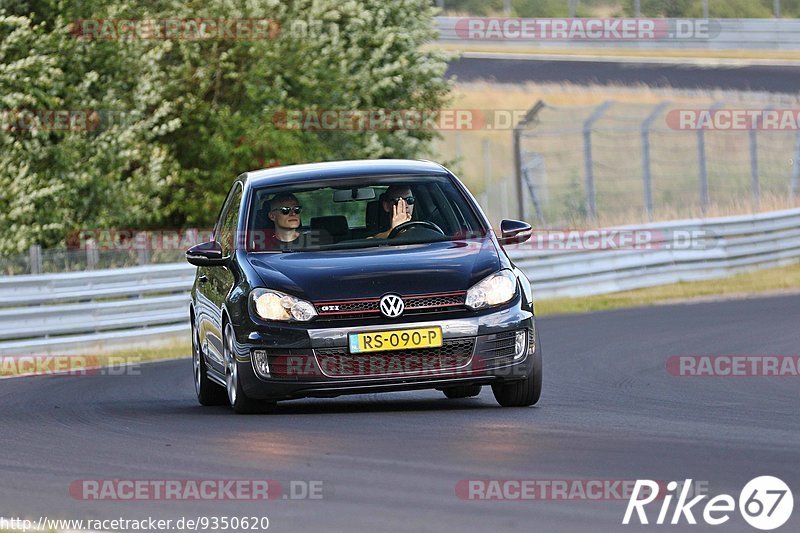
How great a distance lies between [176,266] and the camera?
2083 centimetres

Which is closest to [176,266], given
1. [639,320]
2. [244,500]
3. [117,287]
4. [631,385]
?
[117,287]

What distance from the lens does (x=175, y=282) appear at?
20.8m

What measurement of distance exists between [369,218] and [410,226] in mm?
311

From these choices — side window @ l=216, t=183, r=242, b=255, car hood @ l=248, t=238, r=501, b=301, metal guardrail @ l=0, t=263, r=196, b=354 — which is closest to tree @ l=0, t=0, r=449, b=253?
metal guardrail @ l=0, t=263, r=196, b=354

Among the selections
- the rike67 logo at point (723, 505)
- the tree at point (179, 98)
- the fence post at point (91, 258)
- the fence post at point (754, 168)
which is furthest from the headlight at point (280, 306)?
the fence post at point (754, 168)

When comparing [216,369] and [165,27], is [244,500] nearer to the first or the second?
[216,369]

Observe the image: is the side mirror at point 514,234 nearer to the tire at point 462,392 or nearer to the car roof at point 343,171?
the car roof at point 343,171

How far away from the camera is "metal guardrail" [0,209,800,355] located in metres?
19.1

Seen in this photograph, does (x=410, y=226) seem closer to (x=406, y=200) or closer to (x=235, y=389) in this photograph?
(x=406, y=200)

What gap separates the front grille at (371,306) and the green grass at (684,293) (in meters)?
13.5

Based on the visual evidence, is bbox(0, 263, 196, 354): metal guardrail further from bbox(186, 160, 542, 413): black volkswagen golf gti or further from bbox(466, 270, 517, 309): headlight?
bbox(466, 270, 517, 309): headlight

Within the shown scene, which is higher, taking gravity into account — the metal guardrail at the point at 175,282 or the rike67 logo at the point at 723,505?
the rike67 logo at the point at 723,505

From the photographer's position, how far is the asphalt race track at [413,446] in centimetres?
679

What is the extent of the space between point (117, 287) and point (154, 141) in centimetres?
1202
